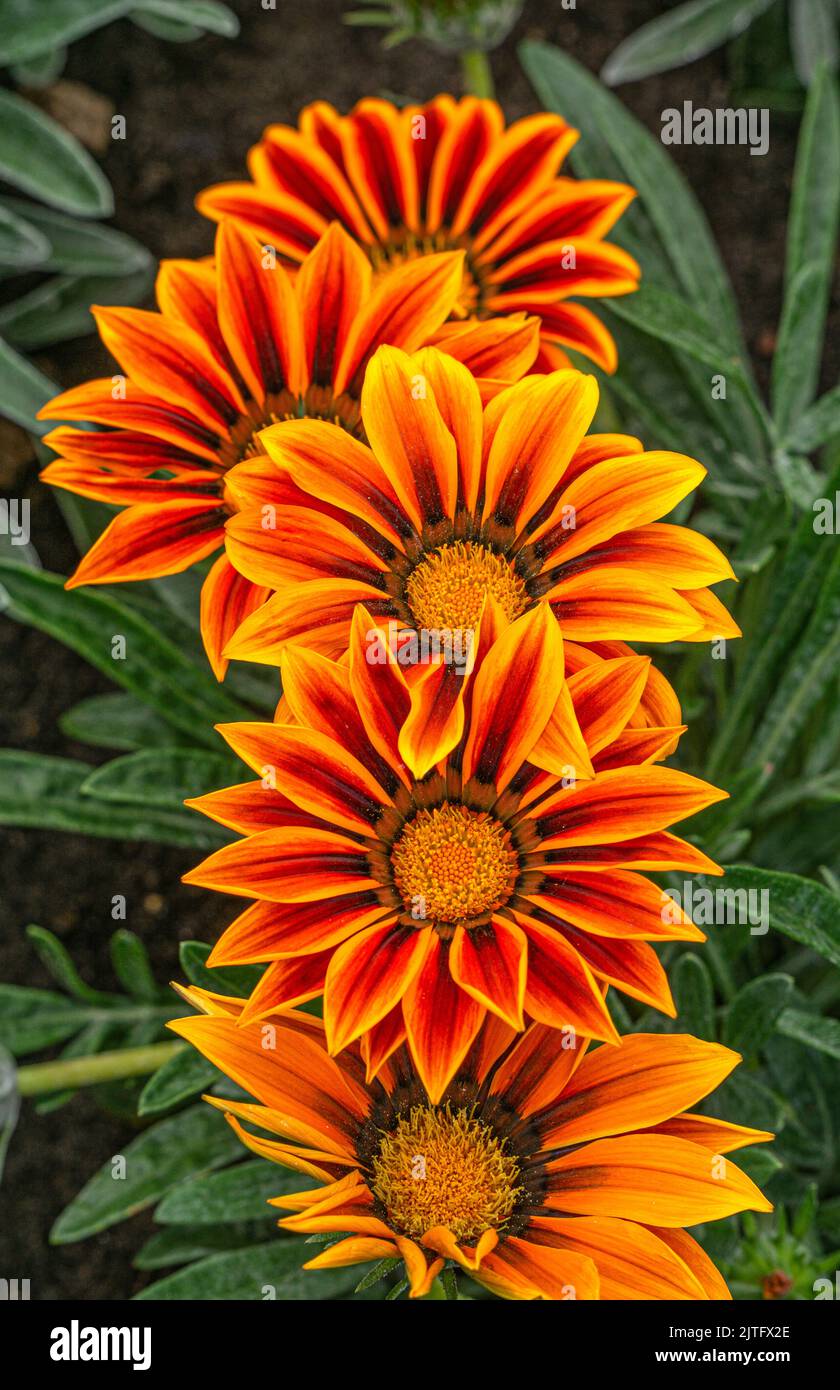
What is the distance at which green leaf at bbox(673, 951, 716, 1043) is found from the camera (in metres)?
1.07

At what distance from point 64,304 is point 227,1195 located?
114 cm

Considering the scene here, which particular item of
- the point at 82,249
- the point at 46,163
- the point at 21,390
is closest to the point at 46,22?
the point at 46,163

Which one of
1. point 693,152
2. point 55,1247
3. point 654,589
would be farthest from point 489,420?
point 693,152

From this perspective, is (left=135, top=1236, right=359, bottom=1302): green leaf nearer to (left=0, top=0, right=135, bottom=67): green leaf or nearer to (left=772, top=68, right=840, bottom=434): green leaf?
(left=772, top=68, right=840, bottom=434): green leaf

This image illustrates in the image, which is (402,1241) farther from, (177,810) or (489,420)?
(177,810)

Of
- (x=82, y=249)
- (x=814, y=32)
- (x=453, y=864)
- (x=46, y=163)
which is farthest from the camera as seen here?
(x=814, y=32)

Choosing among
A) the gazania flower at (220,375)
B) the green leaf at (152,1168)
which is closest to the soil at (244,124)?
the green leaf at (152,1168)

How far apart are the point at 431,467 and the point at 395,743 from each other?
0.18 m

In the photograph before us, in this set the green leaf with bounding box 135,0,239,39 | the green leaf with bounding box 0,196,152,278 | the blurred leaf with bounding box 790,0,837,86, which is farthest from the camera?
the blurred leaf with bounding box 790,0,837,86

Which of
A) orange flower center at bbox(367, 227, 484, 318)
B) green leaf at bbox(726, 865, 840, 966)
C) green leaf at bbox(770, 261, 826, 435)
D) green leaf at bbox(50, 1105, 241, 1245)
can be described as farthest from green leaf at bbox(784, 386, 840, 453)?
green leaf at bbox(50, 1105, 241, 1245)

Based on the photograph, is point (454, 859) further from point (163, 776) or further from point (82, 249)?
point (82, 249)

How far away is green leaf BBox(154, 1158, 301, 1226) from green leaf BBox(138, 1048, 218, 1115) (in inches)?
3.8

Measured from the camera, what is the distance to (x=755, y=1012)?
1.09m

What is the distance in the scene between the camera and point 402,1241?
0.78 m
